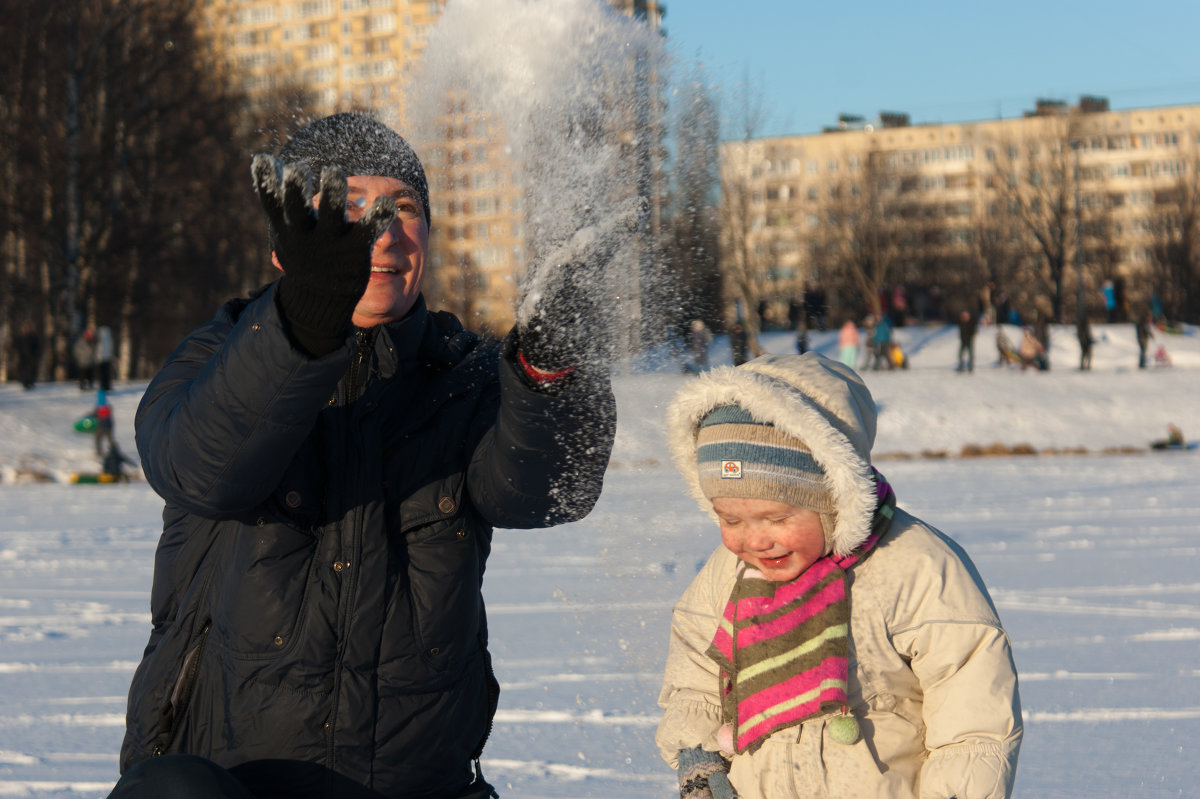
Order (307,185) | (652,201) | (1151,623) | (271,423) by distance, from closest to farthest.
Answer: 1. (307,185)
2. (271,423)
3. (652,201)
4. (1151,623)

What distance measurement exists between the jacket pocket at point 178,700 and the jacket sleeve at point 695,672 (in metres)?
0.95

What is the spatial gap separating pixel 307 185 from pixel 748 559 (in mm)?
1160

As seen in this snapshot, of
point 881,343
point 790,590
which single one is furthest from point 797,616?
point 881,343

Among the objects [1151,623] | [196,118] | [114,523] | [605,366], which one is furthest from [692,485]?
[196,118]

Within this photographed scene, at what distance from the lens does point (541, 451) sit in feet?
7.50

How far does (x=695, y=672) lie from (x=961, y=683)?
1.93 feet

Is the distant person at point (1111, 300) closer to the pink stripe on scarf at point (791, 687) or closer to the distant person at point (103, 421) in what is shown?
the distant person at point (103, 421)

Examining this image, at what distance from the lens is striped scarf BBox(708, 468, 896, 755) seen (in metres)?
2.39

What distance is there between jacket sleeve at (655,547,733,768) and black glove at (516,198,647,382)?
69 cm

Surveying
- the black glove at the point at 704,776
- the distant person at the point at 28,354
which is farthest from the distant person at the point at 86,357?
the black glove at the point at 704,776

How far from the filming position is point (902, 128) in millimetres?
92312

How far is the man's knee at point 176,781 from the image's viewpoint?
6.14 feet

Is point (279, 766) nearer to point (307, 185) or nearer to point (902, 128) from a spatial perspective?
point (307, 185)

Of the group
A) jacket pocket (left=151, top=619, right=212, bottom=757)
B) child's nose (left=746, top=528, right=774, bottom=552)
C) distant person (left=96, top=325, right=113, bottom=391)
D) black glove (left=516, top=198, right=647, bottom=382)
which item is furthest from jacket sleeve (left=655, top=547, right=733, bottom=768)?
distant person (left=96, top=325, right=113, bottom=391)
